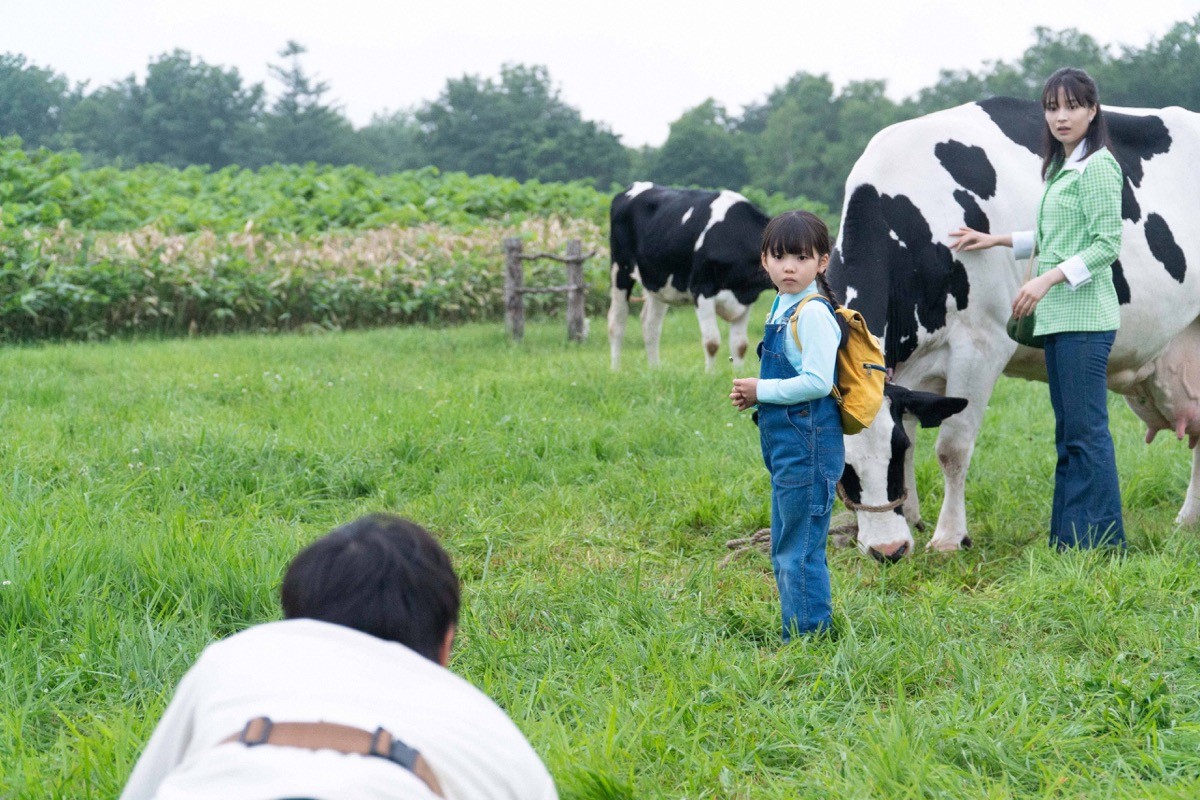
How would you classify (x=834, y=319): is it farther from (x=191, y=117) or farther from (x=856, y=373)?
(x=191, y=117)

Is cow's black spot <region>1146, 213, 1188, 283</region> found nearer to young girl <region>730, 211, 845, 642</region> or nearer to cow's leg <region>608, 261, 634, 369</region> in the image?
young girl <region>730, 211, 845, 642</region>

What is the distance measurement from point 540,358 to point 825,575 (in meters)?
6.86

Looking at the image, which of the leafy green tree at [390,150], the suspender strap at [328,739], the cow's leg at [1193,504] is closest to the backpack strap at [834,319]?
the suspender strap at [328,739]

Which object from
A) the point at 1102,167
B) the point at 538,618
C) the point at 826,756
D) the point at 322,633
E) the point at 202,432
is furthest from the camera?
the point at 202,432

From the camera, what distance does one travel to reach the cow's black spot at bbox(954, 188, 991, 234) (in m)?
4.70

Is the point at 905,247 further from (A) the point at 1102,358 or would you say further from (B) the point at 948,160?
(A) the point at 1102,358

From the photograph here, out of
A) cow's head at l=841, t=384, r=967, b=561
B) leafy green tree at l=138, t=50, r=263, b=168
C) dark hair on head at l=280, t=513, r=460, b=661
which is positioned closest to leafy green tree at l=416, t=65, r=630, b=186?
leafy green tree at l=138, t=50, r=263, b=168

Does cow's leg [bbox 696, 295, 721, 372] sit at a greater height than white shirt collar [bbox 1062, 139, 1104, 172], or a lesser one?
lesser

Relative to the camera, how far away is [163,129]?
5566 centimetres

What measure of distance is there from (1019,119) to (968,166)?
0.58 m

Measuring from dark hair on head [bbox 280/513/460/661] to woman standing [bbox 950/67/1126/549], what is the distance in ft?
10.3

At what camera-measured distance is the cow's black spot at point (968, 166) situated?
15.6ft

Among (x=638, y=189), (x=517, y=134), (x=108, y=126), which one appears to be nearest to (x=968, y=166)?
(x=638, y=189)

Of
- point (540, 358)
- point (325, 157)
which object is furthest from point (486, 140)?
point (540, 358)
